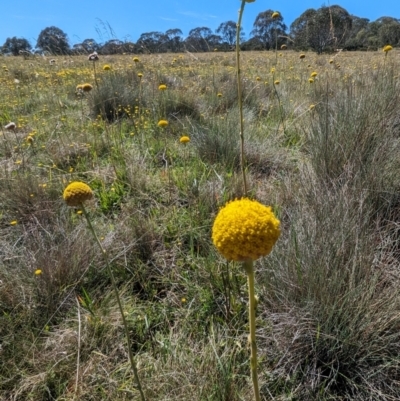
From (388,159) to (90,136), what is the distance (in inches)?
108

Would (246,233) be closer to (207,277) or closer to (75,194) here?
(75,194)

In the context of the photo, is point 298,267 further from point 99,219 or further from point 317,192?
point 99,219

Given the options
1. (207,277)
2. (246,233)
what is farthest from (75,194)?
(207,277)

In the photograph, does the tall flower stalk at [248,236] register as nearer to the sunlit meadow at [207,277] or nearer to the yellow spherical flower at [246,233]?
the yellow spherical flower at [246,233]

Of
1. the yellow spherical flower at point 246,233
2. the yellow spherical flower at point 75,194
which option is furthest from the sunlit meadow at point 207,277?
the yellow spherical flower at point 246,233

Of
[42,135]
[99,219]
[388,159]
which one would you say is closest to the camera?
[388,159]

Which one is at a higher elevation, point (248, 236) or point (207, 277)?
point (248, 236)

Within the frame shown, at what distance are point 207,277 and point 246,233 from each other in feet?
3.65

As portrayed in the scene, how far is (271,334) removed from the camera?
1.46 metres

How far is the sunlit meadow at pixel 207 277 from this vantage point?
4.32 feet

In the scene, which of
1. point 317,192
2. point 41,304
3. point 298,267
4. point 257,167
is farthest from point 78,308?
point 257,167

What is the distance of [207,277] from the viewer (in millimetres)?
1758

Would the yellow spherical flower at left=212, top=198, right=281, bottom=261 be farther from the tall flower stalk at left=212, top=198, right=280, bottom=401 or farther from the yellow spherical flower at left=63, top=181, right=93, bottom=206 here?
the yellow spherical flower at left=63, top=181, right=93, bottom=206

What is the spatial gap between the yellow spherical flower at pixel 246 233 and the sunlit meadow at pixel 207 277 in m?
0.75
